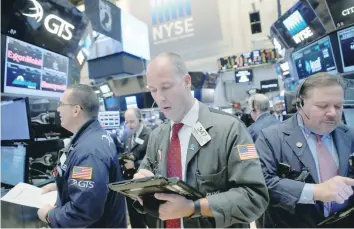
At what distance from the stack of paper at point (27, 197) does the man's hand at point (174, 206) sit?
113 cm

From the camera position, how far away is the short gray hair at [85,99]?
1930 mm

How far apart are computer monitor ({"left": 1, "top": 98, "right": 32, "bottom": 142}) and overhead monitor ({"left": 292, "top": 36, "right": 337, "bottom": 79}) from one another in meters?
3.31

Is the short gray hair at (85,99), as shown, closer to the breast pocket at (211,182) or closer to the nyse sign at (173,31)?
the breast pocket at (211,182)

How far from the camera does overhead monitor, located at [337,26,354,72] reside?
3.01 metres

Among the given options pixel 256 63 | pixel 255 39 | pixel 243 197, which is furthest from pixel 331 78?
pixel 256 63

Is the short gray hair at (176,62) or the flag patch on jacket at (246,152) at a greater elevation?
the short gray hair at (176,62)

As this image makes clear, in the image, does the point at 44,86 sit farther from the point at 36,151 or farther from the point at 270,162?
the point at 270,162

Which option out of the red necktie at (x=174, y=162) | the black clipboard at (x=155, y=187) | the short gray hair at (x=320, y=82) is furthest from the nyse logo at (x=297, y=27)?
the black clipboard at (x=155, y=187)

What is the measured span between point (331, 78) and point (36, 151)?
2.67 m

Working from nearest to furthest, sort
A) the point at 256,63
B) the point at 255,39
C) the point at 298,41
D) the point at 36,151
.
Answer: the point at 36,151 < the point at 298,41 < the point at 255,39 < the point at 256,63

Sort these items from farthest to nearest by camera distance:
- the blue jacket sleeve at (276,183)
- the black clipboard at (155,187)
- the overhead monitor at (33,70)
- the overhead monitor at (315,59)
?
the overhead monitor at (315,59) < the overhead monitor at (33,70) < the blue jacket sleeve at (276,183) < the black clipboard at (155,187)

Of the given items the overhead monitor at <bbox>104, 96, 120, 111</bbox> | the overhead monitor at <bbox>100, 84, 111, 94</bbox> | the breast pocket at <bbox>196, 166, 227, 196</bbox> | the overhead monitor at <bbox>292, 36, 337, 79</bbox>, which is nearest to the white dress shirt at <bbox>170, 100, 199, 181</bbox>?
the breast pocket at <bbox>196, 166, 227, 196</bbox>

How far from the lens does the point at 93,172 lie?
1616 mm

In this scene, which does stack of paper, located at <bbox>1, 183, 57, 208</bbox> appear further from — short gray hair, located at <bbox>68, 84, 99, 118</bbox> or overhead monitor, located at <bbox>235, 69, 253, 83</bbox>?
overhead monitor, located at <bbox>235, 69, 253, 83</bbox>
